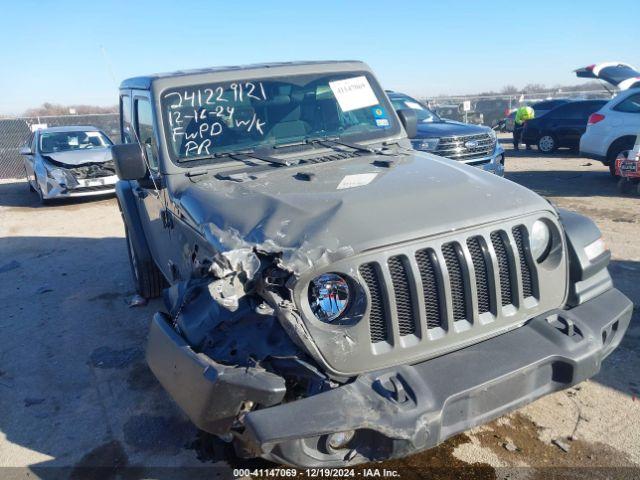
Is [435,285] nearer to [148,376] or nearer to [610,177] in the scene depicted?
[148,376]

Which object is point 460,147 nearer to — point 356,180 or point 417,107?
point 417,107

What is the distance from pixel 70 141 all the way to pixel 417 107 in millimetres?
7874

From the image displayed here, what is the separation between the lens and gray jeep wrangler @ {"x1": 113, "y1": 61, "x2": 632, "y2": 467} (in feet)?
7.46

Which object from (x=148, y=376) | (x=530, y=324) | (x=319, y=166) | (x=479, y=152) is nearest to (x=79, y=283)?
(x=148, y=376)

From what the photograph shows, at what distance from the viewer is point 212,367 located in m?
2.27

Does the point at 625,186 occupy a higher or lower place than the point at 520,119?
lower

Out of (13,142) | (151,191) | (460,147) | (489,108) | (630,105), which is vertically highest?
(151,191)

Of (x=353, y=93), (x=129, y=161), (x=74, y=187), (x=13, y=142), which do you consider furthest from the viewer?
(x=13, y=142)

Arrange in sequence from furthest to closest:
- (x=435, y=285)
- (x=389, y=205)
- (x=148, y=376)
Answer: (x=148, y=376), (x=389, y=205), (x=435, y=285)

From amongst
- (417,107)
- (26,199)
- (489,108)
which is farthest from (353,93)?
(489,108)

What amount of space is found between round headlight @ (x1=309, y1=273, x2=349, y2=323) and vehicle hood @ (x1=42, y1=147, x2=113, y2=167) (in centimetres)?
1045

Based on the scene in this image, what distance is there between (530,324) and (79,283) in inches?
218

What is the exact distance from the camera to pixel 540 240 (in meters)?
2.96

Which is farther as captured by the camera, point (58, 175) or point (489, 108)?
point (489, 108)
